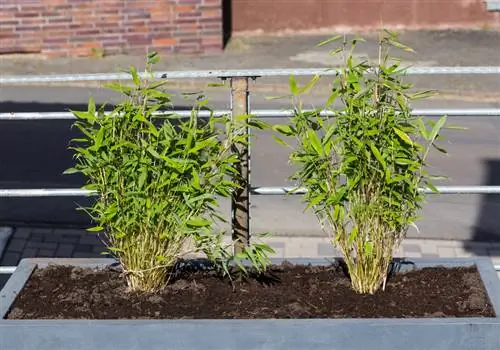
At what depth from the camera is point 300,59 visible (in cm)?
1216

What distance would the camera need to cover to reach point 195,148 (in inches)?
131

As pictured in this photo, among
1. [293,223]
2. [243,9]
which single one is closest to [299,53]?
[243,9]

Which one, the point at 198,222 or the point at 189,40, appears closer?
the point at 198,222

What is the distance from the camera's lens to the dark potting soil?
3.27 metres

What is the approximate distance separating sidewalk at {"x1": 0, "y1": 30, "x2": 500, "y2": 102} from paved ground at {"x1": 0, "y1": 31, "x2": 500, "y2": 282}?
0.01 meters

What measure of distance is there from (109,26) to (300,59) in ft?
8.23

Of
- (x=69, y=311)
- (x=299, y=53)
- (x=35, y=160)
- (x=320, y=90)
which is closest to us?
(x=69, y=311)

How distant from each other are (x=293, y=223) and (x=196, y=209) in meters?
3.62

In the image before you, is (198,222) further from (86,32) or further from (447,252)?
(86,32)

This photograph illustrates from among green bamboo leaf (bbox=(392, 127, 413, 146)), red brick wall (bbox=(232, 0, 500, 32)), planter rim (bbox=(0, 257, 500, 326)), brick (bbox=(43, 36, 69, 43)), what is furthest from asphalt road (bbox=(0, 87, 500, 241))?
green bamboo leaf (bbox=(392, 127, 413, 146))

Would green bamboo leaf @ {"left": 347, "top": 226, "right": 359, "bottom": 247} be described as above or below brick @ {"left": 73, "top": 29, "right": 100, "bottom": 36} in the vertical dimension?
below

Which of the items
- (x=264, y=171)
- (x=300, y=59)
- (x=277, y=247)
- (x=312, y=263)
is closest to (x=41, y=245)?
(x=277, y=247)

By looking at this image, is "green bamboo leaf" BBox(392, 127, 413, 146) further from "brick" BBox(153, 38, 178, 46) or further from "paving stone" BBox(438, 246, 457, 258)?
"brick" BBox(153, 38, 178, 46)
